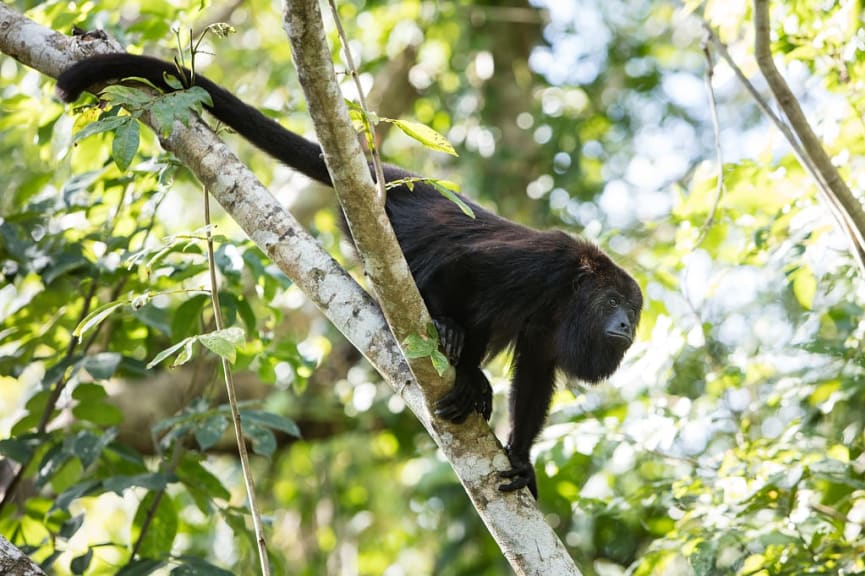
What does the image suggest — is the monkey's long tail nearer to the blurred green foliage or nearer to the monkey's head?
the blurred green foliage

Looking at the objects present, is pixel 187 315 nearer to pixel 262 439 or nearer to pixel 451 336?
pixel 262 439

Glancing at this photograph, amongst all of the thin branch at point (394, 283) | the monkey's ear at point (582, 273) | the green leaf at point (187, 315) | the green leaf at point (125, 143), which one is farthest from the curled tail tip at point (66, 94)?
the monkey's ear at point (582, 273)

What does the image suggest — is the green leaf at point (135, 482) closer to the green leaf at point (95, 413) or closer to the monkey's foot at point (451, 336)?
the green leaf at point (95, 413)

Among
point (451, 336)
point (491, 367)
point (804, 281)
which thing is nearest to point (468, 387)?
point (451, 336)

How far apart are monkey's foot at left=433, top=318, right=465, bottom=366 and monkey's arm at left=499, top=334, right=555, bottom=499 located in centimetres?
52

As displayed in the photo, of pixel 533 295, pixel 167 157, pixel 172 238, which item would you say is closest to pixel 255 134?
pixel 167 157

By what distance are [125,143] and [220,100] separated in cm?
73

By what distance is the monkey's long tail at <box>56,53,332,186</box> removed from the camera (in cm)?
277

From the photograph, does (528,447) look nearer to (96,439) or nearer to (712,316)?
(96,439)

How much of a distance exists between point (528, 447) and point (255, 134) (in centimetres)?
159

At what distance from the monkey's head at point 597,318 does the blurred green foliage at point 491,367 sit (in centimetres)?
15

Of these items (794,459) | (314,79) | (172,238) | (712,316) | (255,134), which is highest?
(255,134)

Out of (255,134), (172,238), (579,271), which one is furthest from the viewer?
(579,271)

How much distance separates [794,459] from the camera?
9.73 feet
